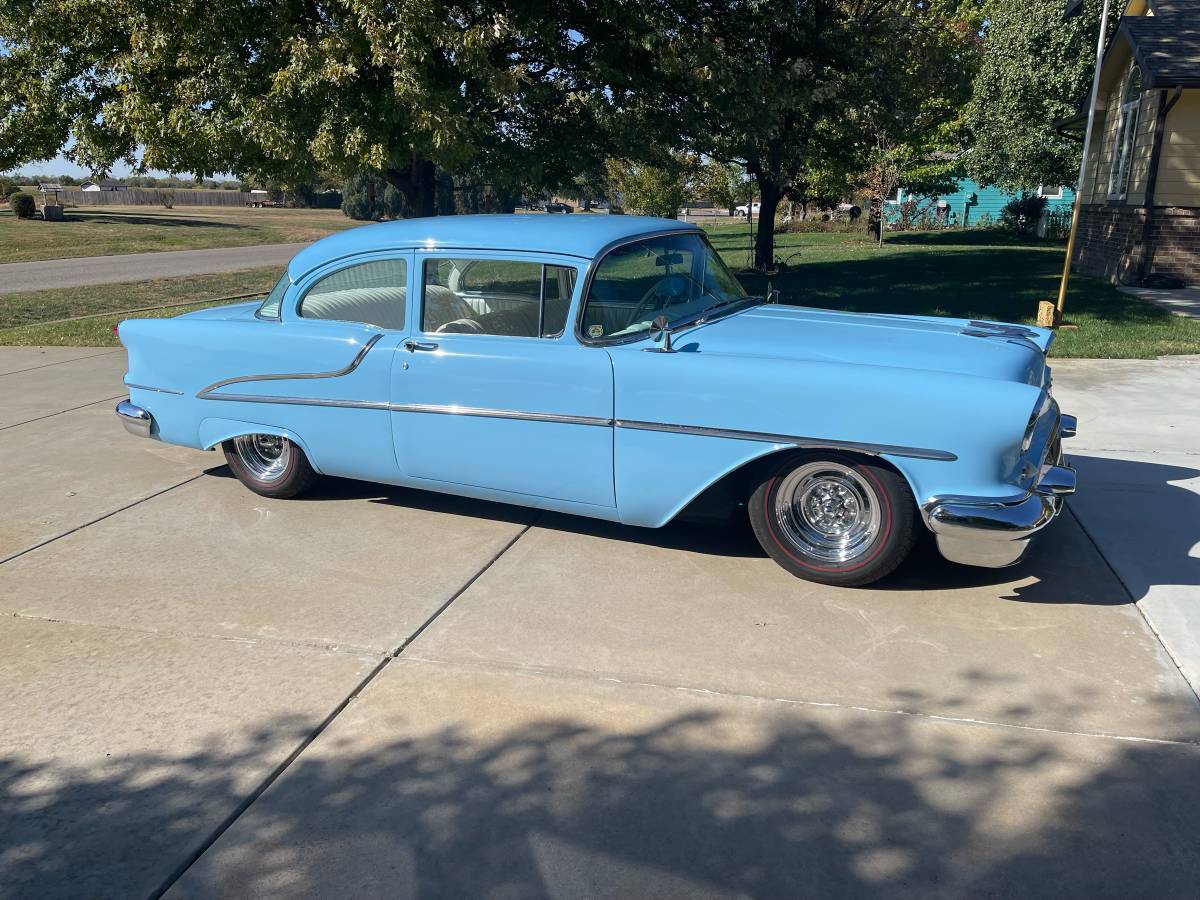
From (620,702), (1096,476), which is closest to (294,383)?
(620,702)

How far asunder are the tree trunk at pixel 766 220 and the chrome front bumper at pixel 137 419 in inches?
584

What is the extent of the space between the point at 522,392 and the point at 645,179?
2600cm

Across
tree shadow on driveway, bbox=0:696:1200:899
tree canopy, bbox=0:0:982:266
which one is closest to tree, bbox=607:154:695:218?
tree canopy, bbox=0:0:982:266

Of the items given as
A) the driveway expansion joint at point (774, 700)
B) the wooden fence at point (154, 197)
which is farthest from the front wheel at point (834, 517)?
the wooden fence at point (154, 197)

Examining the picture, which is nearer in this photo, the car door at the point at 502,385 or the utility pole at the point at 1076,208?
the car door at the point at 502,385

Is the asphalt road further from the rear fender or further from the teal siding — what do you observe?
the teal siding

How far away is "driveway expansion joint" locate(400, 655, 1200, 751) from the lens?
3.20 m

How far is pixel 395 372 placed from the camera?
4.91 meters

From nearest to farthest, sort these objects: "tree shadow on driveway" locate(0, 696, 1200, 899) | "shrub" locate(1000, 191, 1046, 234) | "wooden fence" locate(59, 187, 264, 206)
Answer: "tree shadow on driveway" locate(0, 696, 1200, 899) → "shrub" locate(1000, 191, 1046, 234) → "wooden fence" locate(59, 187, 264, 206)

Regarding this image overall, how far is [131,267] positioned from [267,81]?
15329 millimetres

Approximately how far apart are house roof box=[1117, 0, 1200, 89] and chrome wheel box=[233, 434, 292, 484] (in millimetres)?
14511

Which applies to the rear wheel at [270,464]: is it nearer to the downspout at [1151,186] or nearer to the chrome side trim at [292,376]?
the chrome side trim at [292,376]

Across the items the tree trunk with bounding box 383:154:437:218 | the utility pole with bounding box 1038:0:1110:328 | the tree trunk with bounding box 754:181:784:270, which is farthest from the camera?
the tree trunk with bounding box 754:181:784:270

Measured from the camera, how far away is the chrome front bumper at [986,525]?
3.90 metres
